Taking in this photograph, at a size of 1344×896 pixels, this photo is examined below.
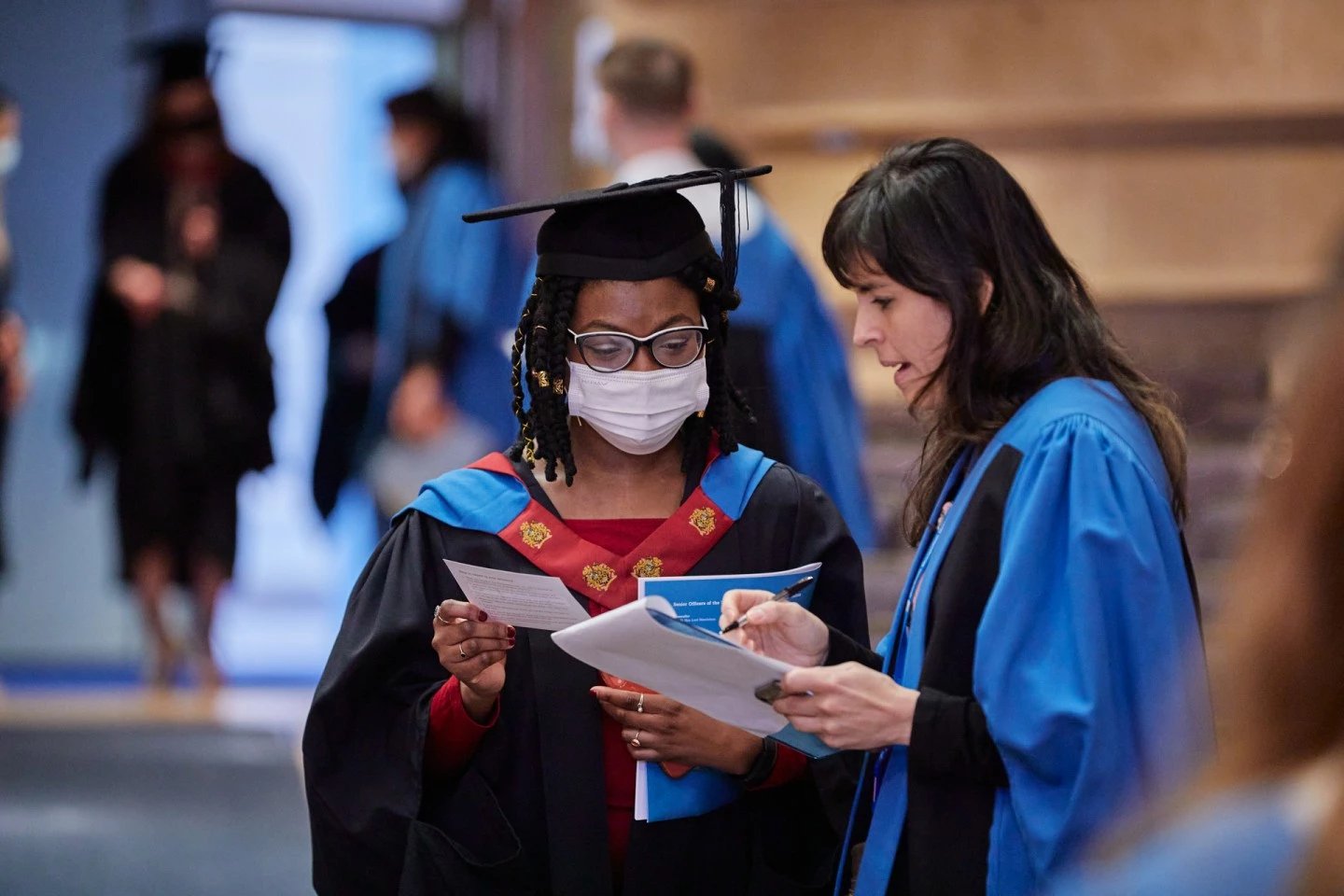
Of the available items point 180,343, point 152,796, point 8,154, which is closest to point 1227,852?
point 152,796

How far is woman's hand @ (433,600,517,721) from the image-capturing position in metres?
2.05

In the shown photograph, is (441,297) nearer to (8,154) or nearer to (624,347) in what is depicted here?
(8,154)

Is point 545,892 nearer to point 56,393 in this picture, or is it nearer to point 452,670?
point 452,670

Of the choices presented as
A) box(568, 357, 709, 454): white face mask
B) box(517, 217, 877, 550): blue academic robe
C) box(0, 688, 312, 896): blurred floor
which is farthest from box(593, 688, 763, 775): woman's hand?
box(0, 688, 312, 896): blurred floor

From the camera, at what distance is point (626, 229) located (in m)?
2.21

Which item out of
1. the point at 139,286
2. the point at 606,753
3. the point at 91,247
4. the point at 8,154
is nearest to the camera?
the point at 606,753

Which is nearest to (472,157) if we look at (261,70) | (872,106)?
(872,106)

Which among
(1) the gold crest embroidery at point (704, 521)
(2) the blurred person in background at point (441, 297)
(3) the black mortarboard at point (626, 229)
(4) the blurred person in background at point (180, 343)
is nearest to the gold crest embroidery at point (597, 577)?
(1) the gold crest embroidery at point (704, 521)

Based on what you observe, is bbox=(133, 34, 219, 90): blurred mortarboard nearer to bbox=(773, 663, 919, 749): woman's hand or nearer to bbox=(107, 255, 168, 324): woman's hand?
bbox=(107, 255, 168, 324): woman's hand

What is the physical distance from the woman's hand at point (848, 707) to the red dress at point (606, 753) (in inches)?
12.6

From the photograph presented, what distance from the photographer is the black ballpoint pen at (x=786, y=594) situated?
6.59 ft

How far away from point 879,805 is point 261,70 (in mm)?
6960

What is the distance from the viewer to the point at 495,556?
220 centimetres

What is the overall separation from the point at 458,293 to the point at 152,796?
88.4 inches
